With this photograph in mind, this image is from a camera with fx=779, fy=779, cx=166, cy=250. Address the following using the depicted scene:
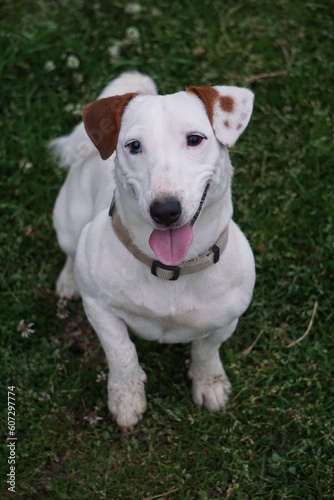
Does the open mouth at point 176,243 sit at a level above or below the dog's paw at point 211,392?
above

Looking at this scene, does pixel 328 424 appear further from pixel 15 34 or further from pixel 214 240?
pixel 15 34

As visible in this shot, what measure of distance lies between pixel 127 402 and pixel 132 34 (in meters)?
3.05

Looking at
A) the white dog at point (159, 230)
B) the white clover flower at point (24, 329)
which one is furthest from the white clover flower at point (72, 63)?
the white clover flower at point (24, 329)

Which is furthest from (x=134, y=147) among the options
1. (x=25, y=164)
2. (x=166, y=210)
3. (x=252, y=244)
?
(x=25, y=164)

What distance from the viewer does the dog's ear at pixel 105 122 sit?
3.61 meters

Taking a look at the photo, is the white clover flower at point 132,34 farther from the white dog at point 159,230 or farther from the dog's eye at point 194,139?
the dog's eye at point 194,139

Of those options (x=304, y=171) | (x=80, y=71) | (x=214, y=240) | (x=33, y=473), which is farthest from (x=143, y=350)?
(x=80, y=71)

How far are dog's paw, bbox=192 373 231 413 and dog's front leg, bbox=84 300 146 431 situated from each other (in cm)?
34

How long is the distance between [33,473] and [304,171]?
110 inches

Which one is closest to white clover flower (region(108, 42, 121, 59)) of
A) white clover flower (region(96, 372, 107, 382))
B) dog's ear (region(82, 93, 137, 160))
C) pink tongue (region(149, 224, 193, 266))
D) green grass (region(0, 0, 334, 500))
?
green grass (region(0, 0, 334, 500))

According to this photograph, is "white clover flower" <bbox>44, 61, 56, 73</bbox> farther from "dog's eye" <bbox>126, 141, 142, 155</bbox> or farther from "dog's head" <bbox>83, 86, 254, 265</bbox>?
"dog's eye" <bbox>126, 141, 142, 155</bbox>

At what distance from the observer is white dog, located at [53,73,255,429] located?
338 centimetres

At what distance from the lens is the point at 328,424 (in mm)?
4504

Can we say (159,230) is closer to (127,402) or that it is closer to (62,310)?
(127,402)
